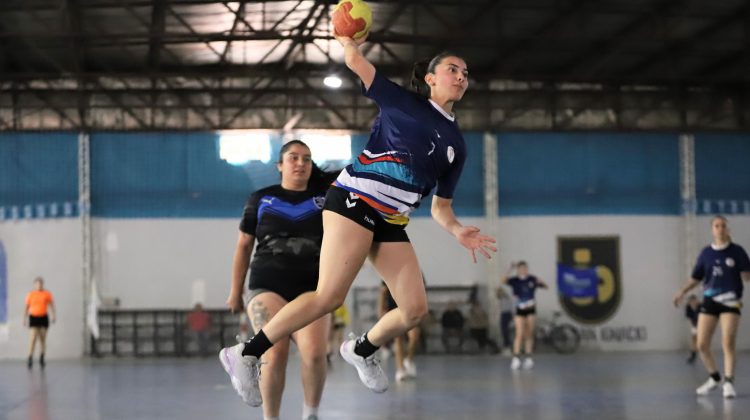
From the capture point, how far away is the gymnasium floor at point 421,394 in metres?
10.7

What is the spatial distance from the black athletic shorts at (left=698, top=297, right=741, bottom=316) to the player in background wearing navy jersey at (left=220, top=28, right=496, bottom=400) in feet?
24.1

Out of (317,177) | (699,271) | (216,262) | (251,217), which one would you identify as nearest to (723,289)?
(699,271)

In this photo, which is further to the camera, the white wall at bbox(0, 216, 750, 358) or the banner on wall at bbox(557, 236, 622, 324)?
the banner on wall at bbox(557, 236, 622, 324)

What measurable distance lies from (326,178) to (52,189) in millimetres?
21166

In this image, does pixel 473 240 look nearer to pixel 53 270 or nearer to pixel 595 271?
pixel 595 271

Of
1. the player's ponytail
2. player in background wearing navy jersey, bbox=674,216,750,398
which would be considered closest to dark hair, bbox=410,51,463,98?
the player's ponytail

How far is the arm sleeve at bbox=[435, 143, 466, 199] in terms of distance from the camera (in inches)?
237

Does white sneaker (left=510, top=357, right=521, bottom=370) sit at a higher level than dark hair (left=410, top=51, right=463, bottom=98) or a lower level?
lower

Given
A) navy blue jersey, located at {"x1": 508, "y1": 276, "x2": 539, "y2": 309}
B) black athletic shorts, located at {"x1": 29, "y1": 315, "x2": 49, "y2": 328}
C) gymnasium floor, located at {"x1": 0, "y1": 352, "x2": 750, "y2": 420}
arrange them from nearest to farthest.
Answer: gymnasium floor, located at {"x1": 0, "y1": 352, "x2": 750, "y2": 420} < navy blue jersey, located at {"x1": 508, "y1": 276, "x2": 539, "y2": 309} < black athletic shorts, located at {"x1": 29, "y1": 315, "x2": 49, "y2": 328}

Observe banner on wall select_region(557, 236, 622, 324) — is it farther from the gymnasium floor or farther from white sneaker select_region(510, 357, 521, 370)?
white sneaker select_region(510, 357, 521, 370)

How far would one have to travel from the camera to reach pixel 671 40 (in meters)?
24.8

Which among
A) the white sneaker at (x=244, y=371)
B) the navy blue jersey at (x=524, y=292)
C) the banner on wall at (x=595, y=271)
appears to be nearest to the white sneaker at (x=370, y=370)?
A: the white sneaker at (x=244, y=371)

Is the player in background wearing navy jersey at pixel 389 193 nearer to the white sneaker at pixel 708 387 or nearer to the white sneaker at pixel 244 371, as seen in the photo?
the white sneaker at pixel 244 371

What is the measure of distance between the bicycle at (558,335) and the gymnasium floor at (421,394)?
5.17 m
